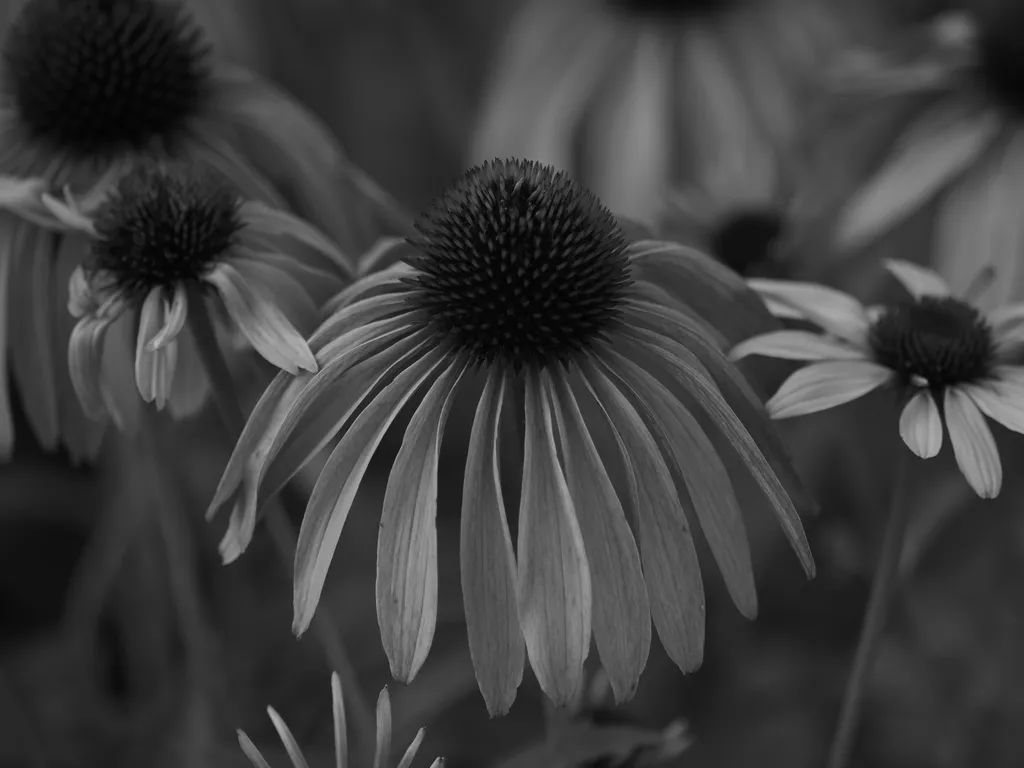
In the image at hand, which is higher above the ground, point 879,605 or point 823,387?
point 823,387

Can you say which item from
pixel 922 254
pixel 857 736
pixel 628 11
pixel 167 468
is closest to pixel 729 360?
pixel 167 468

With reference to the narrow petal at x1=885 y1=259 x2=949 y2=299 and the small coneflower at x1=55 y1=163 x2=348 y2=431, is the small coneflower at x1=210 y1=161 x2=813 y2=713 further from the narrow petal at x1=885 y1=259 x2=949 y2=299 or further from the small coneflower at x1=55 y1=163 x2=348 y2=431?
the narrow petal at x1=885 y1=259 x2=949 y2=299

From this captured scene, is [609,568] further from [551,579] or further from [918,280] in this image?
[918,280]

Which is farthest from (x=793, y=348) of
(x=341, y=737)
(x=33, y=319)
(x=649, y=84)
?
(x=649, y=84)

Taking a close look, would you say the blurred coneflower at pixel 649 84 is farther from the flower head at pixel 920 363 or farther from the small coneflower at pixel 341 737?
the small coneflower at pixel 341 737

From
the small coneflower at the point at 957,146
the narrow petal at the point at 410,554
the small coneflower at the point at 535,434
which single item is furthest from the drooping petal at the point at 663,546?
the small coneflower at the point at 957,146
